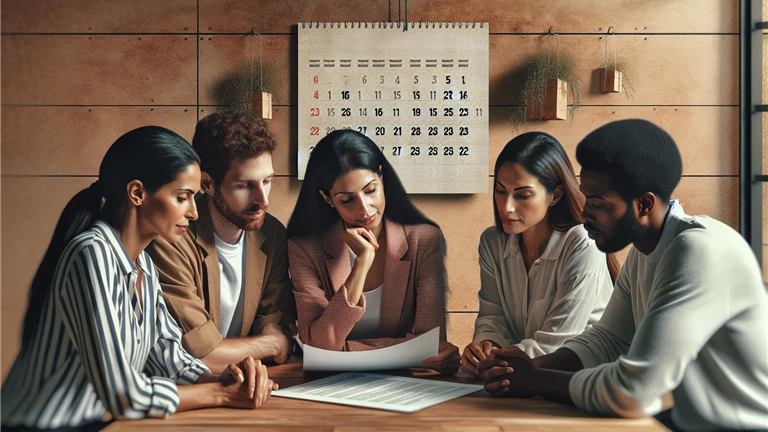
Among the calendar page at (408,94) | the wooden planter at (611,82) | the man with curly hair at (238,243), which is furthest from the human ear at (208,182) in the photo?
the wooden planter at (611,82)

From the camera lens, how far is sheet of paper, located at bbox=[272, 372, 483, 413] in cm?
183

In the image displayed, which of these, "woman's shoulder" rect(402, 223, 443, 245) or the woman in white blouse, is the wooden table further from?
"woman's shoulder" rect(402, 223, 443, 245)

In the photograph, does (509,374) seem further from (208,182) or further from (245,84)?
(245,84)

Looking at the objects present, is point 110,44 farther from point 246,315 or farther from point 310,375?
point 310,375

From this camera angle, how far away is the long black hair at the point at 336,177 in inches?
96.2

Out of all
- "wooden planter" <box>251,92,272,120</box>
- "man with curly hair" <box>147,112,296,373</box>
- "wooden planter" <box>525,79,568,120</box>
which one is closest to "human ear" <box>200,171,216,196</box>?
"man with curly hair" <box>147,112,296,373</box>

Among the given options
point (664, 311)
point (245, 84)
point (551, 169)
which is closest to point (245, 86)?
point (245, 84)

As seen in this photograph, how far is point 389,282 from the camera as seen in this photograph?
7.99 feet

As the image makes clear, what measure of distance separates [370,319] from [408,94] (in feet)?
7.23

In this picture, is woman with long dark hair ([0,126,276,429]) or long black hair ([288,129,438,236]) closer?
woman with long dark hair ([0,126,276,429])

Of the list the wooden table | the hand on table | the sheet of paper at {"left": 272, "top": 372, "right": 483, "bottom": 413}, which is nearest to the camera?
the wooden table

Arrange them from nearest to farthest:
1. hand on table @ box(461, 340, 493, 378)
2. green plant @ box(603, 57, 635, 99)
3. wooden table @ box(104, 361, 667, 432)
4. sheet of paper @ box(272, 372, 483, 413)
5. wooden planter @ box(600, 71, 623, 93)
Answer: wooden table @ box(104, 361, 667, 432), sheet of paper @ box(272, 372, 483, 413), hand on table @ box(461, 340, 493, 378), wooden planter @ box(600, 71, 623, 93), green plant @ box(603, 57, 635, 99)

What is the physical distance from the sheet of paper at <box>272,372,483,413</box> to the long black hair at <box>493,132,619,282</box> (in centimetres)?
68

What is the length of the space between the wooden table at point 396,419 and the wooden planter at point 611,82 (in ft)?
9.39
